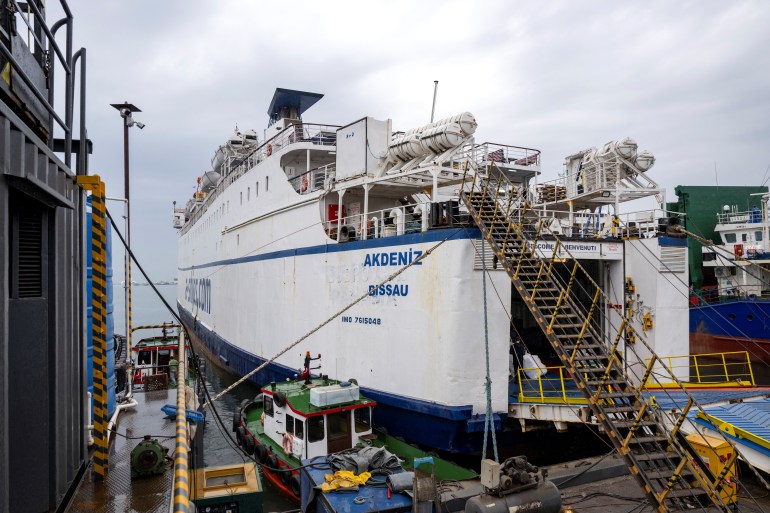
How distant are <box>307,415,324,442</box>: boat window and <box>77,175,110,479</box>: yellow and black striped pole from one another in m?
4.96

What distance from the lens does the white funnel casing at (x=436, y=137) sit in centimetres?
1217

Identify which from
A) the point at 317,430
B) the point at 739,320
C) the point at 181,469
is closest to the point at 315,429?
the point at 317,430

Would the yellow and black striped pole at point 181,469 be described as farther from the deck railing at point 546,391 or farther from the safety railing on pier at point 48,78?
the deck railing at point 546,391

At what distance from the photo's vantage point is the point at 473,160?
45.6 feet

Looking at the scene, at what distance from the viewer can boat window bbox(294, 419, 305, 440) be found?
34.0ft

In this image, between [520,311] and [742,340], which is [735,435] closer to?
[520,311]

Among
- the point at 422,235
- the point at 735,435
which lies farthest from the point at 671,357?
the point at 422,235

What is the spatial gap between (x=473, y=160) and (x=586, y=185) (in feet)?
15.1

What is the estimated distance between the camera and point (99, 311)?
5840 mm

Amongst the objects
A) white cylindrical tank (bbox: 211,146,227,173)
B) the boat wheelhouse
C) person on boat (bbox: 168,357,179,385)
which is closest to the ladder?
the boat wheelhouse

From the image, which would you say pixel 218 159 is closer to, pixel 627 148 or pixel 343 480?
pixel 627 148

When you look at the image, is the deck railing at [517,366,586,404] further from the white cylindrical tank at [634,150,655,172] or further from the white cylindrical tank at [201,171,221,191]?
the white cylindrical tank at [201,171,221,191]

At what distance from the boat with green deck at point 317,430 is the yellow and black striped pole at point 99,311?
4588 millimetres

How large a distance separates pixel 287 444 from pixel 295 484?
891mm
